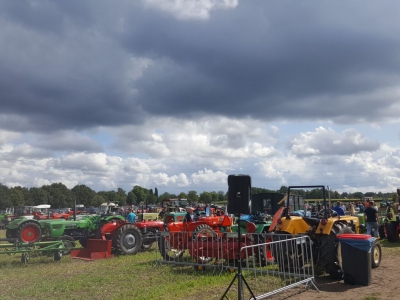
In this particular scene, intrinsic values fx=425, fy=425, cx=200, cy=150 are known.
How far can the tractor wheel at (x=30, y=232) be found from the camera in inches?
624

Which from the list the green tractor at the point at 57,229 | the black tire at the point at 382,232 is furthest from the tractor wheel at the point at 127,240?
the black tire at the point at 382,232

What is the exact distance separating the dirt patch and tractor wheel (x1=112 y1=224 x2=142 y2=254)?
737 cm

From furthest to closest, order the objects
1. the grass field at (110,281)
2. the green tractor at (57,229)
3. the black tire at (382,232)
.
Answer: the black tire at (382,232), the green tractor at (57,229), the grass field at (110,281)

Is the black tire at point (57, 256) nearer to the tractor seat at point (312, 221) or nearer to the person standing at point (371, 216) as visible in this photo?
the tractor seat at point (312, 221)

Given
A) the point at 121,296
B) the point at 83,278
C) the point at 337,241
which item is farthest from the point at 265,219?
the point at 121,296

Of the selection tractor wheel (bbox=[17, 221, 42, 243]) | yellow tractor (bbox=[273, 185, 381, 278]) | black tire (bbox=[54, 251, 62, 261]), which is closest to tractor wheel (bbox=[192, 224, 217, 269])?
yellow tractor (bbox=[273, 185, 381, 278])

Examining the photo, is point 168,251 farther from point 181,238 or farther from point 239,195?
point 239,195

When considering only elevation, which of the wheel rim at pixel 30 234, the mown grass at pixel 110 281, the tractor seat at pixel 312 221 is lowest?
the mown grass at pixel 110 281

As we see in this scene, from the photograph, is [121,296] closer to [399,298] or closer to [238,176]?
[238,176]

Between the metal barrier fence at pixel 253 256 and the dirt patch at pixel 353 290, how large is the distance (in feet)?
0.61

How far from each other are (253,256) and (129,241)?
7512 mm

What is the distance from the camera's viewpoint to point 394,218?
50.3 ft

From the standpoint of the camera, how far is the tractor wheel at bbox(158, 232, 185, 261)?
447 inches

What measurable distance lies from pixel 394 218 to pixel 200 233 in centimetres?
815
